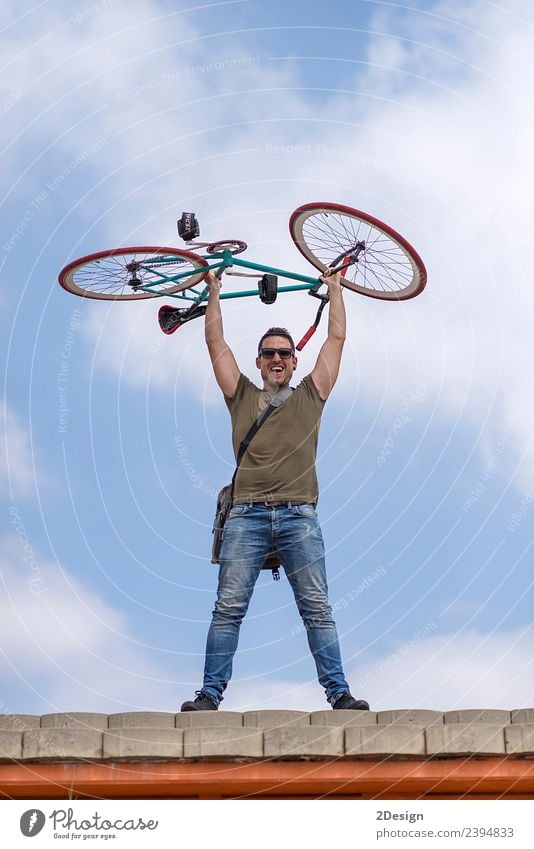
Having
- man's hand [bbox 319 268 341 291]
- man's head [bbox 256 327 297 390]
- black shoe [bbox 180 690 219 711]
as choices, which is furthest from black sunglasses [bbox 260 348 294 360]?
black shoe [bbox 180 690 219 711]

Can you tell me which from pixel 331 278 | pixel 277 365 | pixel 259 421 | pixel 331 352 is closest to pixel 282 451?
pixel 259 421

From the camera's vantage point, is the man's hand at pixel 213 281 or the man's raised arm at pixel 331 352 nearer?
the man's raised arm at pixel 331 352

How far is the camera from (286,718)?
8.48 metres

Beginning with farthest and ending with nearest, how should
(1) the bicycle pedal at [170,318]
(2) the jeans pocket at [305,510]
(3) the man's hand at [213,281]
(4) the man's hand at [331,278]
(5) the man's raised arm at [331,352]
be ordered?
(1) the bicycle pedal at [170,318]
(3) the man's hand at [213,281]
(4) the man's hand at [331,278]
(5) the man's raised arm at [331,352]
(2) the jeans pocket at [305,510]

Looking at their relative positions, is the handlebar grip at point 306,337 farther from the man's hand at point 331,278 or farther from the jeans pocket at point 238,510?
the jeans pocket at point 238,510

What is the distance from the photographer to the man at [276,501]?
902 cm

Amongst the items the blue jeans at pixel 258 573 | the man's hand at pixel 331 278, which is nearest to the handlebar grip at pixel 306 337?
the man's hand at pixel 331 278

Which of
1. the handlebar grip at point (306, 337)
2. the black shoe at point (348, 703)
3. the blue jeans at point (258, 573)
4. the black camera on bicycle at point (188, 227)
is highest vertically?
the black camera on bicycle at point (188, 227)

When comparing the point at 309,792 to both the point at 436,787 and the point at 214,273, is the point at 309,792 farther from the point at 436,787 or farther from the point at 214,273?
the point at 214,273

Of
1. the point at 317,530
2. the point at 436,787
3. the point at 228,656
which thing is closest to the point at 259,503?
the point at 317,530

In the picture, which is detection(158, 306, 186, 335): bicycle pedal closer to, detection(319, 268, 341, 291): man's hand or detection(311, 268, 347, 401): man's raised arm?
detection(319, 268, 341, 291): man's hand

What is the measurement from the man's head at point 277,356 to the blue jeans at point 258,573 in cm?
106
